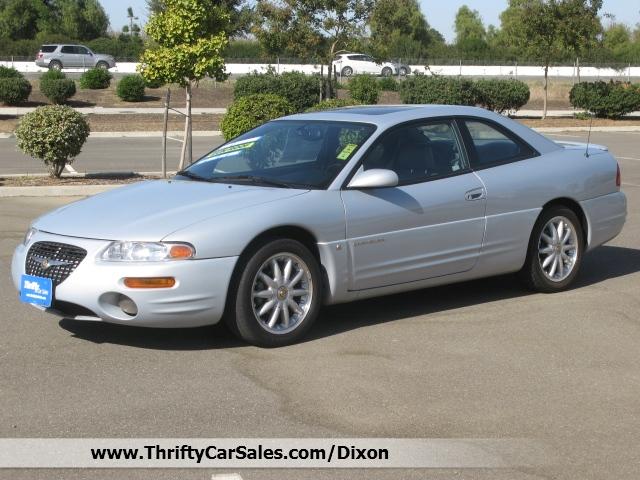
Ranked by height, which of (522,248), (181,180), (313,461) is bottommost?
(313,461)

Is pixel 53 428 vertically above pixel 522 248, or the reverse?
pixel 522 248

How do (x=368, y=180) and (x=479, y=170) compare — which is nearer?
(x=368, y=180)

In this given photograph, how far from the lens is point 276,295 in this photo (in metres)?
6.93

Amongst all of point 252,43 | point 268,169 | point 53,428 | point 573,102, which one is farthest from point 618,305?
point 252,43

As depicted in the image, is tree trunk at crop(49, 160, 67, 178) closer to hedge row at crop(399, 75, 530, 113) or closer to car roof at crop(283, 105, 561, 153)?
car roof at crop(283, 105, 561, 153)

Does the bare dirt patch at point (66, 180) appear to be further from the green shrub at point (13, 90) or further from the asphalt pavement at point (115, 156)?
the green shrub at point (13, 90)

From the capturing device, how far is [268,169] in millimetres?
7688

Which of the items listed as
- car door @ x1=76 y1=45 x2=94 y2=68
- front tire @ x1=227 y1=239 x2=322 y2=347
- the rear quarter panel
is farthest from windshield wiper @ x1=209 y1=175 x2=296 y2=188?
car door @ x1=76 y1=45 x2=94 y2=68

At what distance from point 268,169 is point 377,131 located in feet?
2.67

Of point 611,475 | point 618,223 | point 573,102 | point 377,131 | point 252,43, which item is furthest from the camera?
point 252,43

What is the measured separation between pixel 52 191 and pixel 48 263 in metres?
8.70

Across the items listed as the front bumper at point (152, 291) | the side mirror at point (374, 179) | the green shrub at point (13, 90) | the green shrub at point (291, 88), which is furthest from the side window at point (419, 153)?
the green shrub at point (13, 90)

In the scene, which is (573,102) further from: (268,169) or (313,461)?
(313,461)

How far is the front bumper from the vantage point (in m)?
6.52
